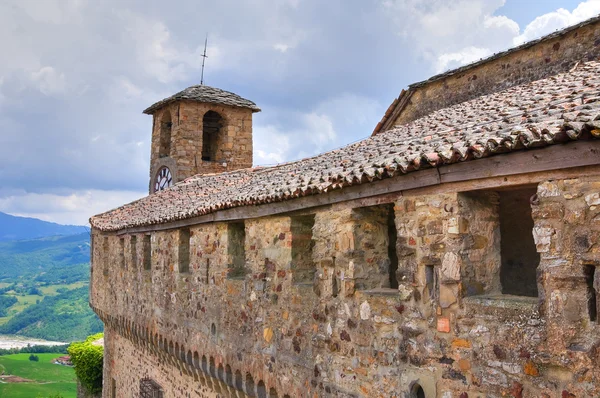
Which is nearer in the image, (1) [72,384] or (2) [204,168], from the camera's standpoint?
(2) [204,168]

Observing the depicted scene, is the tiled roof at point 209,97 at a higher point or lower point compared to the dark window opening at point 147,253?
higher

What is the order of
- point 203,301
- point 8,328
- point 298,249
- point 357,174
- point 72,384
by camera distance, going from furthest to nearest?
point 8,328 → point 72,384 → point 203,301 → point 298,249 → point 357,174

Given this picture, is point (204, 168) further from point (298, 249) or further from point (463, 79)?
point (298, 249)

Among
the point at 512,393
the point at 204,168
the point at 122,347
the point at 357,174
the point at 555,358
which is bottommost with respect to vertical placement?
the point at 122,347

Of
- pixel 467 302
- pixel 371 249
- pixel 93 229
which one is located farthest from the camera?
pixel 93 229

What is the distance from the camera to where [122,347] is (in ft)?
50.1

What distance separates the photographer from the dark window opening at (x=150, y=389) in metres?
12.0

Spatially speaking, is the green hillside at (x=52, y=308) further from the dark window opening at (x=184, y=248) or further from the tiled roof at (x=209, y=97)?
the dark window opening at (x=184, y=248)

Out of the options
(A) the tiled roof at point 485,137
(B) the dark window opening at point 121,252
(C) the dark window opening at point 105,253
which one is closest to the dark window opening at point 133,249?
(B) the dark window opening at point 121,252

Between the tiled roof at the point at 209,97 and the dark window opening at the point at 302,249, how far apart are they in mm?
12418

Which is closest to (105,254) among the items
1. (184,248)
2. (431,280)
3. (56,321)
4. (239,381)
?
(184,248)

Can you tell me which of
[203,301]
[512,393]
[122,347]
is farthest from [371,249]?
[122,347]

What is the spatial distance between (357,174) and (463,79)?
7383mm

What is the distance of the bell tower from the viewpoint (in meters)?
18.9
